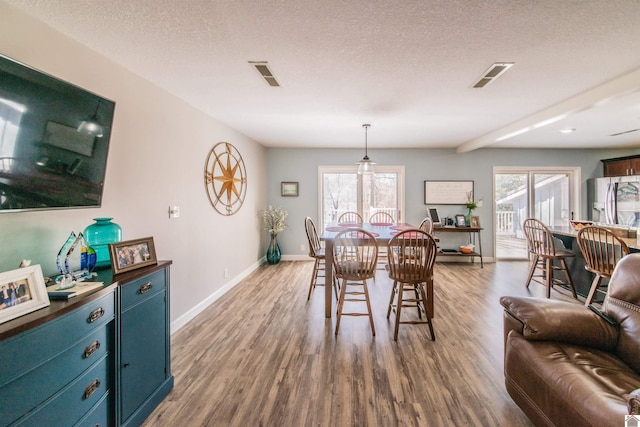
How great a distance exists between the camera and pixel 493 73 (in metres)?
2.37

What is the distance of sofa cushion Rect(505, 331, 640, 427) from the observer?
3.68 feet

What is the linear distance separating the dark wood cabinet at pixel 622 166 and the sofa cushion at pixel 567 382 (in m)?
5.71

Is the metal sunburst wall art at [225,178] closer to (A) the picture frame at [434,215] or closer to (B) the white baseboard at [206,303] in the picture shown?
(B) the white baseboard at [206,303]

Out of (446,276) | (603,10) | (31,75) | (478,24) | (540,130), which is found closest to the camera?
(31,75)

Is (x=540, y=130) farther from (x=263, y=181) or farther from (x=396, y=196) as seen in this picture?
(x=263, y=181)

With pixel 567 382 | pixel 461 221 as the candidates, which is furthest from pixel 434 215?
pixel 567 382

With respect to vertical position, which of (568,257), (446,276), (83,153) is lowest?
(446,276)

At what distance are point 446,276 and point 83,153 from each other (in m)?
4.91

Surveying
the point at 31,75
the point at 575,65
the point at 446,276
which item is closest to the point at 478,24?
the point at 575,65

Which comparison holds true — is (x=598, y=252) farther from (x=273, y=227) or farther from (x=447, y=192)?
(x=273, y=227)

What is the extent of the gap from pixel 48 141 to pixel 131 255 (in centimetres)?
74

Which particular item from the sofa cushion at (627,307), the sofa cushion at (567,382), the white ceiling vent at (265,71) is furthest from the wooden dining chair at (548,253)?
the white ceiling vent at (265,71)

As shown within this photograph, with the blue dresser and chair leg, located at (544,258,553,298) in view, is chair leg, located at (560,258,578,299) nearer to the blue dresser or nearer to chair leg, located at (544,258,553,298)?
chair leg, located at (544,258,553,298)

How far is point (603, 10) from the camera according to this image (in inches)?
61.8
